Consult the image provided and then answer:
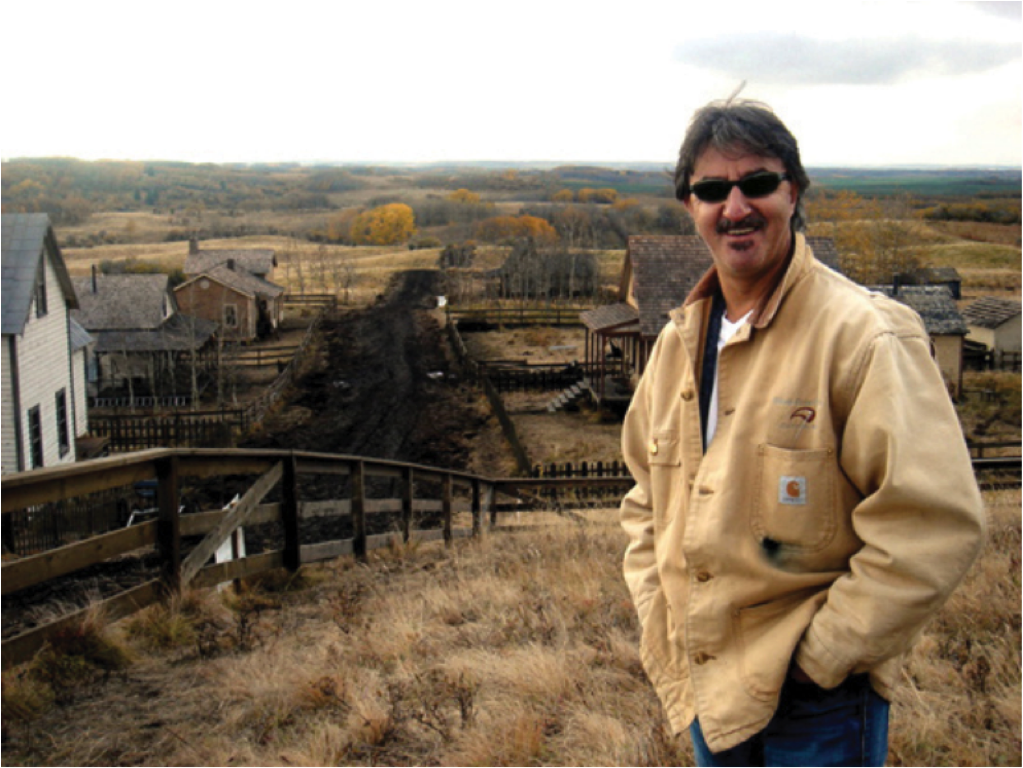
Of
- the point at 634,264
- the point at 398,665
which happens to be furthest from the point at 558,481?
the point at 634,264

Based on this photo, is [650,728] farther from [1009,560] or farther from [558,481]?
[558,481]

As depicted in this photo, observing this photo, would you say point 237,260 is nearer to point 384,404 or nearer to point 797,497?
point 384,404

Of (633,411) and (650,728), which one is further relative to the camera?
(650,728)

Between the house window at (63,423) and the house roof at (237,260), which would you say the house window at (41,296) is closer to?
the house window at (63,423)

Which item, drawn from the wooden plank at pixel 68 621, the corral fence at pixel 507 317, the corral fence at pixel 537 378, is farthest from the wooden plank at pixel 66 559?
the corral fence at pixel 507 317

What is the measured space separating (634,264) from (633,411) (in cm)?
2697

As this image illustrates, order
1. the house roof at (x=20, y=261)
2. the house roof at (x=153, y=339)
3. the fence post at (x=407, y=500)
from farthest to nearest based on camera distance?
the house roof at (x=153, y=339)
the house roof at (x=20, y=261)
the fence post at (x=407, y=500)

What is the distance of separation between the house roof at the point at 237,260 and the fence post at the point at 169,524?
1962 inches

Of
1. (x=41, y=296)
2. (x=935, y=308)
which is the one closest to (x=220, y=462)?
(x=41, y=296)

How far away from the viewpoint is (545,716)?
157 inches

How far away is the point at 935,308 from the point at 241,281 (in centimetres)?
3218

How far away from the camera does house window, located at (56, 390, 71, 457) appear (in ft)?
74.6

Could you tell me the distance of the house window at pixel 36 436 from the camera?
816 inches

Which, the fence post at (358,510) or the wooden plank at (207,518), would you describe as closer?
the wooden plank at (207,518)
